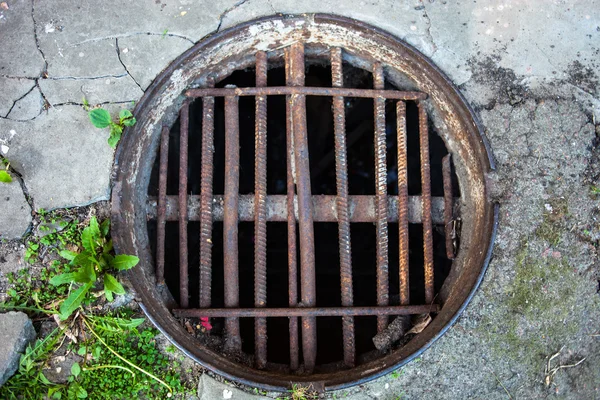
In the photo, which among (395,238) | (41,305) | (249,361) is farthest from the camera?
(395,238)

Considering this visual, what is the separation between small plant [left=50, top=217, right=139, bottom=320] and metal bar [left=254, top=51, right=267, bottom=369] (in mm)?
660

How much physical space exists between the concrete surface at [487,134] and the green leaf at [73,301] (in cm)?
44

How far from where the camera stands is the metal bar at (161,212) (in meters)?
2.67

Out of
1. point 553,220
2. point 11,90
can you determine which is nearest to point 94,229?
point 11,90

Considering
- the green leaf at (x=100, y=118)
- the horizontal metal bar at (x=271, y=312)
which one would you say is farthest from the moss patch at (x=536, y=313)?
the green leaf at (x=100, y=118)

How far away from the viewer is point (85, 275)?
229cm

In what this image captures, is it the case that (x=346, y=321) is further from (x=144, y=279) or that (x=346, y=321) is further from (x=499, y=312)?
(x=144, y=279)

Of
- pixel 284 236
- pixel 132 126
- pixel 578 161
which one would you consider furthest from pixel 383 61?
Answer: pixel 284 236

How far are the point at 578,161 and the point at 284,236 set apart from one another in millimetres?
2122

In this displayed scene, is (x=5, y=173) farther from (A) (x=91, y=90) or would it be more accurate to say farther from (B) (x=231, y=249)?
(B) (x=231, y=249)

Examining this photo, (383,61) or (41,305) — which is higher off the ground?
(383,61)

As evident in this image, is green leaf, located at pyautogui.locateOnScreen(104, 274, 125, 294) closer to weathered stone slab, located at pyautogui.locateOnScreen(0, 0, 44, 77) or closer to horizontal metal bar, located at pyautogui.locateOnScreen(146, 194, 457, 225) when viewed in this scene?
horizontal metal bar, located at pyautogui.locateOnScreen(146, 194, 457, 225)

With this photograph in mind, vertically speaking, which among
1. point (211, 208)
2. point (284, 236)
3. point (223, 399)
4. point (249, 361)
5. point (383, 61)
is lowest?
point (223, 399)

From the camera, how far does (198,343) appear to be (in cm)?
255
